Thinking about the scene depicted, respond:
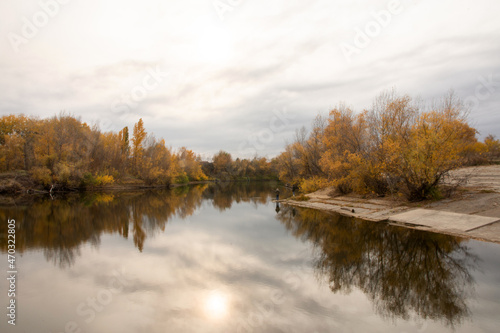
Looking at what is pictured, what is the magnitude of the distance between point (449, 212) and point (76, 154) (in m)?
→ 51.0

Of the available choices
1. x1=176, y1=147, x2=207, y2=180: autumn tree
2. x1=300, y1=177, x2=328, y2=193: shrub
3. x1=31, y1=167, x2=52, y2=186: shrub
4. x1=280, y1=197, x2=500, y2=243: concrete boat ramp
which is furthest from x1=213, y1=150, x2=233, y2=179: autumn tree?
x1=280, y1=197, x2=500, y2=243: concrete boat ramp

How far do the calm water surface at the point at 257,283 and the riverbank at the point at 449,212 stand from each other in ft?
3.96

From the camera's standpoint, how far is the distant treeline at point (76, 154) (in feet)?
139

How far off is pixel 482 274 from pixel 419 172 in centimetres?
1130

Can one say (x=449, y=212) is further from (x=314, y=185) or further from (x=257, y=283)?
(x=314, y=185)

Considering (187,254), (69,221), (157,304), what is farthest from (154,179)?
(157,304)

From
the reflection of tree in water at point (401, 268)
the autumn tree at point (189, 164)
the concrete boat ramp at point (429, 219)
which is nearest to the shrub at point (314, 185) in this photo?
the concrete boat ramp at point (429, 219)

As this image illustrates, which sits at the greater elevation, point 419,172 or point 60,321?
point 419,172

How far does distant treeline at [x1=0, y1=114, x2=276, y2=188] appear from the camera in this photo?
139ft

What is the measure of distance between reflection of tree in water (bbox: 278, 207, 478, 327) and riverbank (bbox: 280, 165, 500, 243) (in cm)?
118

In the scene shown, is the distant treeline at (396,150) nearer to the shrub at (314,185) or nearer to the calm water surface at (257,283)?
the shrub at (314,185)

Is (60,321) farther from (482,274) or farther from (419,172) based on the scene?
(419,172)

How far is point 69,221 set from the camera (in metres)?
17.7

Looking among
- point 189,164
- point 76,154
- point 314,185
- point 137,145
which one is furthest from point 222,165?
point 314,185
